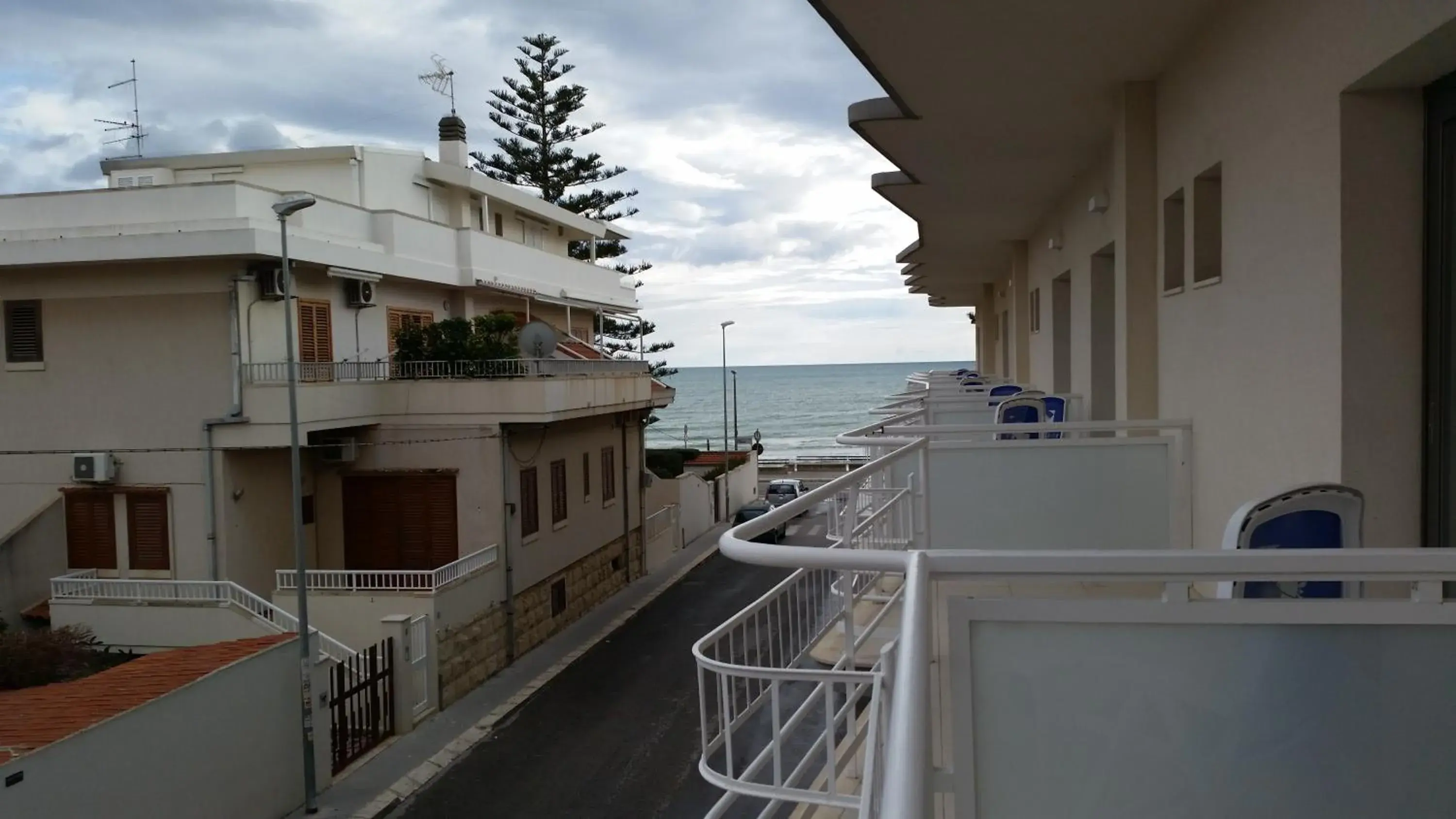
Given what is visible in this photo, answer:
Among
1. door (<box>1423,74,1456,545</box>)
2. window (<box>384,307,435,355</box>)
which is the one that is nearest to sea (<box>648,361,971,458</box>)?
window (<box>384,307,435,355</box>)

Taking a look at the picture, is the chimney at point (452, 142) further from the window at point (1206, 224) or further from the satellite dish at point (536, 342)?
the window at point (1206, 224)

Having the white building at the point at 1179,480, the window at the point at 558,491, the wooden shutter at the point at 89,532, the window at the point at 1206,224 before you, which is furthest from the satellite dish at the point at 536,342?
the window at the point at 1206,224

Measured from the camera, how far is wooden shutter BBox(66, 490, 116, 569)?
17.6 m

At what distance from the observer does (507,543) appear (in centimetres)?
1834

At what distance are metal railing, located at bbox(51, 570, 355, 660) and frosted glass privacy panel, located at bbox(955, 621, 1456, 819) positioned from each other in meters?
14.2

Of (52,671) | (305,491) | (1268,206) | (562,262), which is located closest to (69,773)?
(52,671)

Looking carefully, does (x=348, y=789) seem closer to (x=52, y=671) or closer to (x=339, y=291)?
(x=52, y=671)

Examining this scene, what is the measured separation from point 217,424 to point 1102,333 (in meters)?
13.9

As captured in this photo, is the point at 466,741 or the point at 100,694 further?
the point at 466,741

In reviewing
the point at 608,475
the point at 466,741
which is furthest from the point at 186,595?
the point at 608,475

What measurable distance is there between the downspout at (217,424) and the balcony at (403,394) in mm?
134

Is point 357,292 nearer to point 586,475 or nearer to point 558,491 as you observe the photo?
point 558,491

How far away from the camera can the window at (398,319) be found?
69.5 ft

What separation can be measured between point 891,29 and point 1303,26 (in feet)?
6.07
